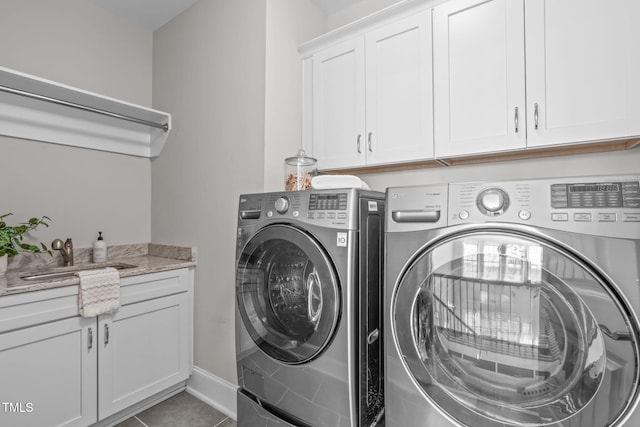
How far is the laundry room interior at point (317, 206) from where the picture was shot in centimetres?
92

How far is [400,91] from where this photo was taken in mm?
1729

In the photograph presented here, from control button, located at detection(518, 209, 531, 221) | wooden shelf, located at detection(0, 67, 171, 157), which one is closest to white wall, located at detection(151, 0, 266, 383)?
wooden shelf, located at detection(0, 67, 171, 157)

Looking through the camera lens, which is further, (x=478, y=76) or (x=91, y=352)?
(x=91, y=352)

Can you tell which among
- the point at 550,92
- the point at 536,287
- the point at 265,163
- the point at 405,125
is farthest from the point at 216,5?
the point at 536,287

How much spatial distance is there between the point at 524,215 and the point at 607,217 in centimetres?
19

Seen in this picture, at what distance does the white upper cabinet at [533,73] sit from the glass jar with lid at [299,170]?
0.72 m

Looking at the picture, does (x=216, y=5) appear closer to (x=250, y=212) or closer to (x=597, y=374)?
(x=250, y=212)

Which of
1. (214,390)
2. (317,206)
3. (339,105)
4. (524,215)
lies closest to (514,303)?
(524,215)

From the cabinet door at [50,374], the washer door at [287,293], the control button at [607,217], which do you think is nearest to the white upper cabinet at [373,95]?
the washer door at [287,293]

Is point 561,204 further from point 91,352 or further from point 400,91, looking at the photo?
point 91,352

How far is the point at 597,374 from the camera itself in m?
0.84

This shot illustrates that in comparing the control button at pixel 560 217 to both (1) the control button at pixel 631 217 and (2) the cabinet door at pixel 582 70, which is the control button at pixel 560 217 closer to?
(1) the control button at pixel 631 217

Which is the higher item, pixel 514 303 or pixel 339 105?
pixel 339 105

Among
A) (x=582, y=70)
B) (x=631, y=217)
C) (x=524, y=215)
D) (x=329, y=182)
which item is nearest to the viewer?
(x=631, y=217)
